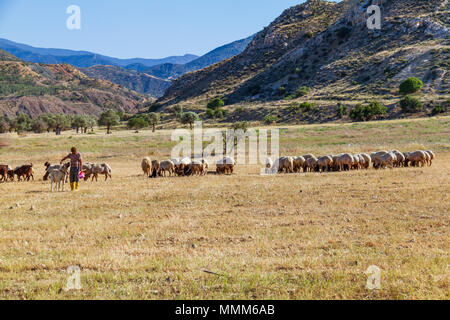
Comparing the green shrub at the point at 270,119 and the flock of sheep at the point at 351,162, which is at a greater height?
the green shrub at the point at 270,119

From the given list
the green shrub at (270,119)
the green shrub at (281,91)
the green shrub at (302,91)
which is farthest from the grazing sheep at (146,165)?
the green shrub at (281,91)

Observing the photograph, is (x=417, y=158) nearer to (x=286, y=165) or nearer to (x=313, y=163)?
(x=313, y=163)

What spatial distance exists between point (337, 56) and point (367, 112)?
149 ft

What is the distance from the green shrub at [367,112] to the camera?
2384 inches

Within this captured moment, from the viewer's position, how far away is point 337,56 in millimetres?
100812

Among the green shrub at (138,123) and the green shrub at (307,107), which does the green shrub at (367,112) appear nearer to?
the green shrub at (307,107)

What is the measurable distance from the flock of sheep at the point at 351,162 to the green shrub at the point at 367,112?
38117mm

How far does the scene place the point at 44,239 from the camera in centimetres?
860

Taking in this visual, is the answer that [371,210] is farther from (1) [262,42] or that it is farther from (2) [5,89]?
(2) [5,89]

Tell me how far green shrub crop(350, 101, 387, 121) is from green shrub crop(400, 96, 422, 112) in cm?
320

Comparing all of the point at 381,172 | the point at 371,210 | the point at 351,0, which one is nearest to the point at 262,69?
the point at 351,0

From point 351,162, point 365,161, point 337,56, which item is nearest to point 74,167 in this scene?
point 351,162

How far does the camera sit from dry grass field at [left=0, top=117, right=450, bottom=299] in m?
5.68

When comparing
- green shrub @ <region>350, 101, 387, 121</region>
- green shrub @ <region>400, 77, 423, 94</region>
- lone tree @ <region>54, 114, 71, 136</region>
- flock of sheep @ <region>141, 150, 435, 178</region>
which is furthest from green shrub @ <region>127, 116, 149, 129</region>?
flock of sheep @ <region>141, 150, 435, 178</region>
